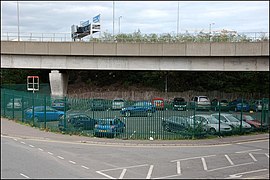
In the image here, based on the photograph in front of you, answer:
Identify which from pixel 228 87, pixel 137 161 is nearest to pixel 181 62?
pixel 228 87

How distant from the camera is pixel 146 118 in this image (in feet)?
54.5

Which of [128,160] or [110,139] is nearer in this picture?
[128,160]

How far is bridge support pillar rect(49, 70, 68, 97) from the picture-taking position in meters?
37.1

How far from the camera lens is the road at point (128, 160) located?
10.3m

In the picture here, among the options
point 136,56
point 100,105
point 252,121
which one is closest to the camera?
point 100,105

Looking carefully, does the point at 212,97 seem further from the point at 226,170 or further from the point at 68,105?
the point at 226,170

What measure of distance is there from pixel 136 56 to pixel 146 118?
1907cm

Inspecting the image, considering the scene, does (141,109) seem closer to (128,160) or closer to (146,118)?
(146,118)

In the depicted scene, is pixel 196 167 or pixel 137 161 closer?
pixel 196 167

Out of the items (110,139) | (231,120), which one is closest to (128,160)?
(110,139)

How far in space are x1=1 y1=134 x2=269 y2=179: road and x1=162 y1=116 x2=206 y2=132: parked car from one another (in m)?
1.70

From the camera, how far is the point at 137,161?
39.7ft

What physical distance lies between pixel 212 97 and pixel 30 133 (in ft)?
98.0

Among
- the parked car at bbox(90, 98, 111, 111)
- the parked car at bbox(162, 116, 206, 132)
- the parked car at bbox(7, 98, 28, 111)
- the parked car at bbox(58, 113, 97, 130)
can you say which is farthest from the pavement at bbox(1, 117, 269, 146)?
the parked car at bbox(7, 98, 28, 111)
